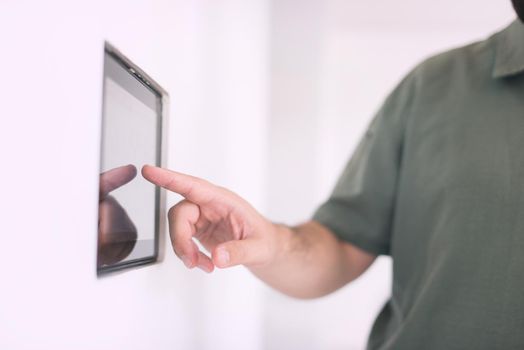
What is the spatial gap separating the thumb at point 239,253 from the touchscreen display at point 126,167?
44mm

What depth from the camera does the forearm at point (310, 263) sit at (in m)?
0.61

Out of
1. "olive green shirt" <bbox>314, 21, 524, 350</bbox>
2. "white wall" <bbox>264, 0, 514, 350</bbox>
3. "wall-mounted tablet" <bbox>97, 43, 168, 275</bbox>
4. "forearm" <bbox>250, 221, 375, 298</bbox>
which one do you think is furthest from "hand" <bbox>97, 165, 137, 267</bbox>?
"white wall" <bbox>264, 0, 514, 350</bbox>

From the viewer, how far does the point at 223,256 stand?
1.20 feet

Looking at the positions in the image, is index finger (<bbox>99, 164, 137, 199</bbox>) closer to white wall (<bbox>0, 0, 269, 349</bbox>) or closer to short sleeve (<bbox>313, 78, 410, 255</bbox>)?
white wall (<bbox>0, 0, 269, 349</bbox>)

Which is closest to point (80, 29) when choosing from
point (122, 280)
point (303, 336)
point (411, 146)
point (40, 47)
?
point (40, 47)

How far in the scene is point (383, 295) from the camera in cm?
133

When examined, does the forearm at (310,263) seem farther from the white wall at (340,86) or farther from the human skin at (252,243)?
the white wall at (340,86)

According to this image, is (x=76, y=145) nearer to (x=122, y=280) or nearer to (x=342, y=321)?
(x=122, y=280)

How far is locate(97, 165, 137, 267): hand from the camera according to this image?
29 cm

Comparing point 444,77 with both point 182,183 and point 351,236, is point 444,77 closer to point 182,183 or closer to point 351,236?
point 351,236

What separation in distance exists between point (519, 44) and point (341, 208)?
1.02ft

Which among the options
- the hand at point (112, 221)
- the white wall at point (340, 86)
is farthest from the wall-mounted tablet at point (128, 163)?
the white wall at point (340, 86)

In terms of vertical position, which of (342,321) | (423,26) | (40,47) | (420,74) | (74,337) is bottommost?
(342,321)

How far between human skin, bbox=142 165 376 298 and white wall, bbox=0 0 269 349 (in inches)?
0.7
